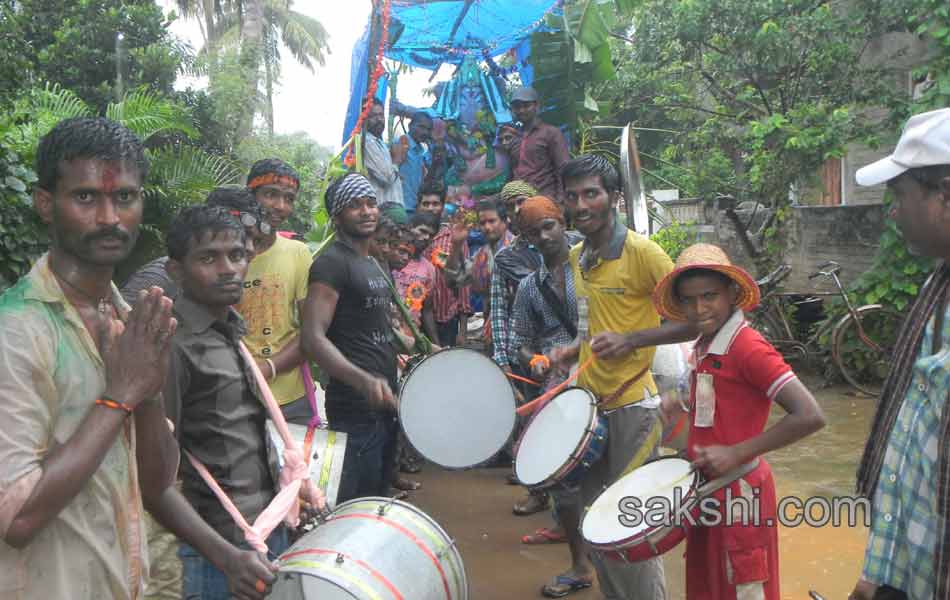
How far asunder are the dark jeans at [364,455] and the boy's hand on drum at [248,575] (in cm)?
164

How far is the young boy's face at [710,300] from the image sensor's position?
2.92 m

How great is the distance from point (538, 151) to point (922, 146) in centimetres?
597

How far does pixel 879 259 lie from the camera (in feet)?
29.5

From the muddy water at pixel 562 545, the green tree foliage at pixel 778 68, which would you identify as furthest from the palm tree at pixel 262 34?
the muddy water at pixel 562 545

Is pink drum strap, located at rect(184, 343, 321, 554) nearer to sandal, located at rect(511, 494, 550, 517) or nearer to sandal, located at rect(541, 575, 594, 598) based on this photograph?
sandal, located at rect(541, 575, 594, 598)

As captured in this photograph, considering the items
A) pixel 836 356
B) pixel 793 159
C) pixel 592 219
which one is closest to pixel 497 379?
pixel 592 219

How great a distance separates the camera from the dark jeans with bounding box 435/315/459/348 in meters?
7.08

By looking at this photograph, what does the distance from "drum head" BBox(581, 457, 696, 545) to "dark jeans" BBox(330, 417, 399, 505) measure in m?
1.22

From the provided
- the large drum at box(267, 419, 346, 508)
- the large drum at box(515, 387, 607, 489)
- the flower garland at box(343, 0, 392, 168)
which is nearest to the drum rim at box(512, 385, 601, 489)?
the large drum at box(515, 387, 607, 489)

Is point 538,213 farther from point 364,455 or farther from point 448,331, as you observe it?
point 448,331

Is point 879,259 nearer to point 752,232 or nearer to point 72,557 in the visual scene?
point 752,232

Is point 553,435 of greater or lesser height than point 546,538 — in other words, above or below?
above

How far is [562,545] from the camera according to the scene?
493cm

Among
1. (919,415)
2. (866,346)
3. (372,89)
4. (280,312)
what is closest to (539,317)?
(280,312)
